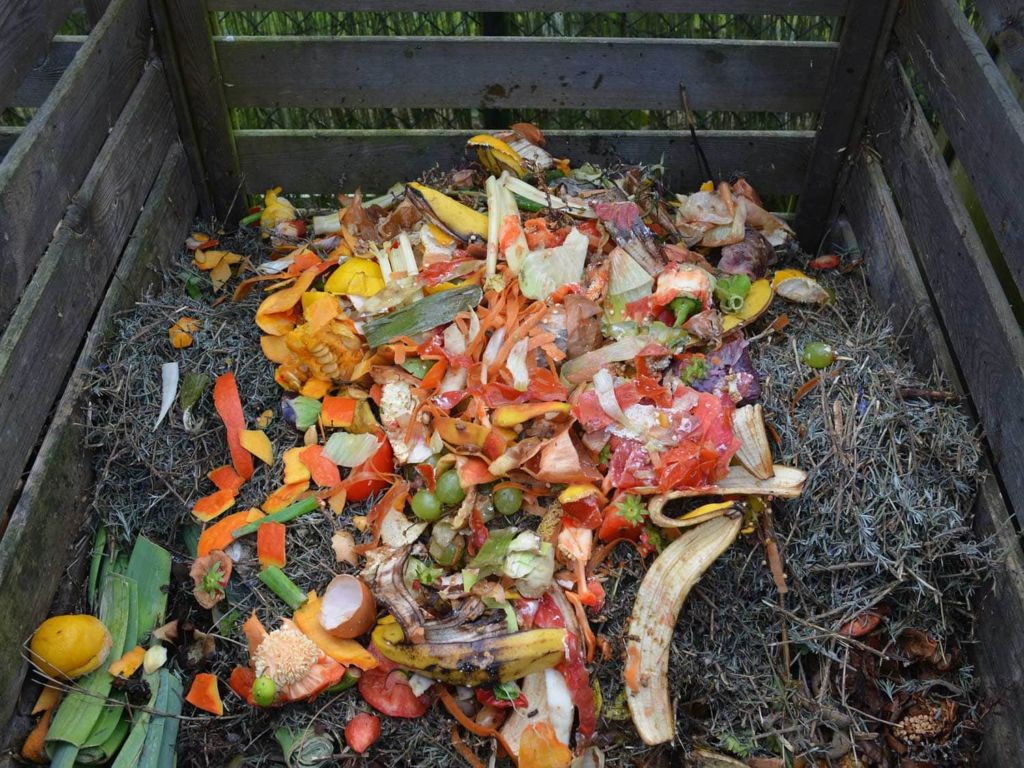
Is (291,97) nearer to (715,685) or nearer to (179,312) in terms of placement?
(179,312)

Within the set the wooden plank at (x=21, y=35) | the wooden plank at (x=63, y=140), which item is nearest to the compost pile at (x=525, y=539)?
the wooden plank at (x=63, y=140)

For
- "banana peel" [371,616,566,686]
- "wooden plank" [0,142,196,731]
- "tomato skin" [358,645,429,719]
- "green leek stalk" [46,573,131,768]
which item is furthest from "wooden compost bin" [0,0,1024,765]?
"banana peel" [371,616,566,686]

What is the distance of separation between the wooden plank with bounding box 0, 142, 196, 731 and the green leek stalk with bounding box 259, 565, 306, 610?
1.90ft

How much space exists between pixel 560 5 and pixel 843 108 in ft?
3.75

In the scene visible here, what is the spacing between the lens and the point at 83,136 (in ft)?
9.20

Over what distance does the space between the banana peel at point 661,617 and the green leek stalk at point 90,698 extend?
1.40m

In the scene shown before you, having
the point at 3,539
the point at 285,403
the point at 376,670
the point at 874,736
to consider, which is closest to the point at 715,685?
the point at 874,736

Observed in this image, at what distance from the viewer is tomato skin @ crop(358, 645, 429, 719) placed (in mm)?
2453

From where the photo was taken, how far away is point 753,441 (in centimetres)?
265

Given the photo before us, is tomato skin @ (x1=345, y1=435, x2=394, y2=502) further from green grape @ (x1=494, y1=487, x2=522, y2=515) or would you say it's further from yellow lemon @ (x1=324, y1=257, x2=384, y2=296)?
yellow lemon @ (x1=324, y1=257, x2=384, y2=296)

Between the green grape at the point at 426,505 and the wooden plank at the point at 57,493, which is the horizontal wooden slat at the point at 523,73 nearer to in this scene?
the wooden plank at the point at 57,493

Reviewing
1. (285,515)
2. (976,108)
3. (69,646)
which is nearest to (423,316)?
(285,515)

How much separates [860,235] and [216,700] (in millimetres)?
2764

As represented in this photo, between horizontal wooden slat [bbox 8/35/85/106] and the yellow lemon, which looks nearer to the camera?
the yellow lemon
